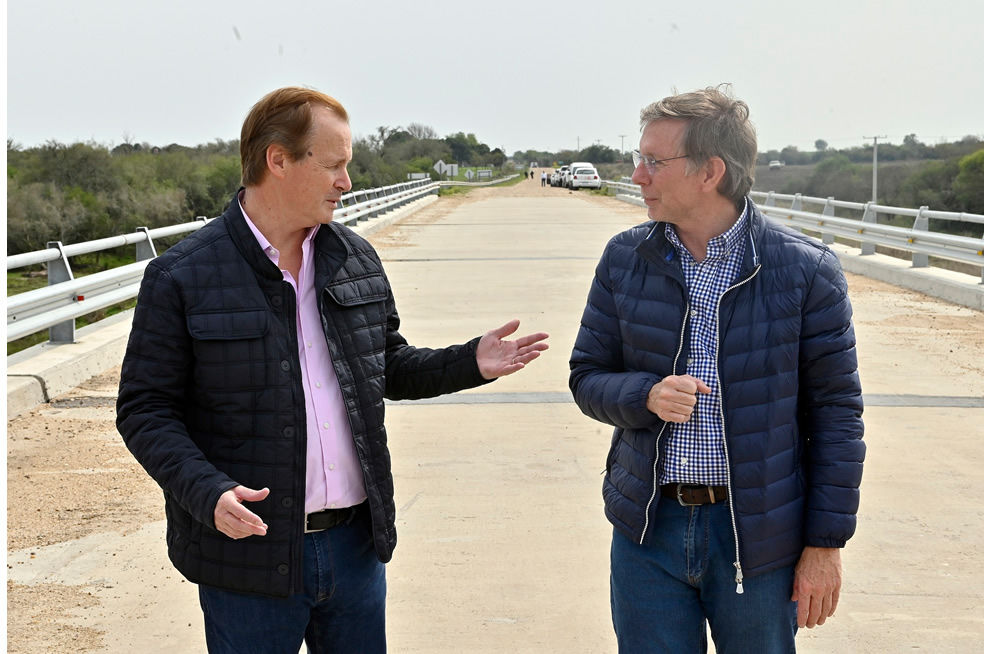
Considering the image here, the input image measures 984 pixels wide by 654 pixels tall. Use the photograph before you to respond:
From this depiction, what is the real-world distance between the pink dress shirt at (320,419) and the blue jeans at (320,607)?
96 millimetres

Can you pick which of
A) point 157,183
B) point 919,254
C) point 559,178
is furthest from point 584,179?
point 919,254

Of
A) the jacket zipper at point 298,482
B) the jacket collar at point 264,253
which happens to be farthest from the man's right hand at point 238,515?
the jacket collar at point 264,253

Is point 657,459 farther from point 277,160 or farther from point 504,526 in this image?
point 504,526

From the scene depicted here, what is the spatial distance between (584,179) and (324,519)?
58444 mm

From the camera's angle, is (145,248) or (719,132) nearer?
(719,132)

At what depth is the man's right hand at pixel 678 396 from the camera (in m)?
2.65

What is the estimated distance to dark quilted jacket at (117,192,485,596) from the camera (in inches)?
105

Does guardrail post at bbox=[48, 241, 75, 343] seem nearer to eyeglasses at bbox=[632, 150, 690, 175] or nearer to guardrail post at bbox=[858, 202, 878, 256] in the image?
eyeglasses at bbox=[632, 150, 690, 175]

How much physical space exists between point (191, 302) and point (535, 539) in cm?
318

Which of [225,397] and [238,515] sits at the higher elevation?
[225,397]

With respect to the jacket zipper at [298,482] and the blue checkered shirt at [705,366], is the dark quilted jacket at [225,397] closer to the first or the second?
the jacket zipper at [298,482]

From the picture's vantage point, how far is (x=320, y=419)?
9.10ft

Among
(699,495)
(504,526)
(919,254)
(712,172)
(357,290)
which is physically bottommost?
(504,526)

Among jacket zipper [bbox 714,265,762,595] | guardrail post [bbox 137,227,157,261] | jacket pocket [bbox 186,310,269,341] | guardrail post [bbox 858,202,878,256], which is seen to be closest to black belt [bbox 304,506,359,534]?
jacket pocket [bbox 186,310,269,341]
